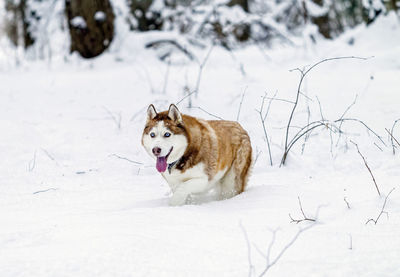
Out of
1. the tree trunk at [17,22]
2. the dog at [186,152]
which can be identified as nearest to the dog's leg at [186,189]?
the dog at [186,152]

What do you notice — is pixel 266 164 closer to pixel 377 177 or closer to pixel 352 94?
pixel 377 177

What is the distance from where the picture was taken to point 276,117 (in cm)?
632

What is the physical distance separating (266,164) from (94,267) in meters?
3.23

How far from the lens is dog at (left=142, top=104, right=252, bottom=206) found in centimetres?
362

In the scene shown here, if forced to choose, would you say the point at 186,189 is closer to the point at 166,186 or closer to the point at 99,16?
the point at 166,186

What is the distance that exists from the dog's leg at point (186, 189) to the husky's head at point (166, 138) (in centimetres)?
23

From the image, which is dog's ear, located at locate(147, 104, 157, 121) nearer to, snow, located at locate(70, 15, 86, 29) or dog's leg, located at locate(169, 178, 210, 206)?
dog's leg, located at locate(169, 178, 210, 206)

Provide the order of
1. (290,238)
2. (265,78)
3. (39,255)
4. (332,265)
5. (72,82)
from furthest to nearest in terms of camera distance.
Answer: (72,82) → (265,78) → (290,238) → (39,255) → (332,265)

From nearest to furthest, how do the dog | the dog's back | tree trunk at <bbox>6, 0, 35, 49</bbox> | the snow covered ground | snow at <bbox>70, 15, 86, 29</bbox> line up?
the snow covered ground
the dog
the dog's back
snow at <bbox>70, 15, 86, 29</bbox>
tree trunk at <bbox>6, 0, 35, 49</bbox>

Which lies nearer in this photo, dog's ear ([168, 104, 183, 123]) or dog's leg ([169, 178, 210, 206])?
dog's leg ([169, 178, 210, 206])

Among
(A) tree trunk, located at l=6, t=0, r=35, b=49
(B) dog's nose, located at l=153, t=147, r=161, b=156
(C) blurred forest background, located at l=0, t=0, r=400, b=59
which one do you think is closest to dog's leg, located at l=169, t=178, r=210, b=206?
(B) dog's nose, located at l=153, t=147, r=161, b=156

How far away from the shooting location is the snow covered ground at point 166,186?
2.22m

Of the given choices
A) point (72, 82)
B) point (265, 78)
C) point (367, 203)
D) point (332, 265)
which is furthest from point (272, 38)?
point (332, 265)

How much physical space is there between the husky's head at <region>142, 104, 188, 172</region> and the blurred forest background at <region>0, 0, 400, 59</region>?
3782 millimetres
